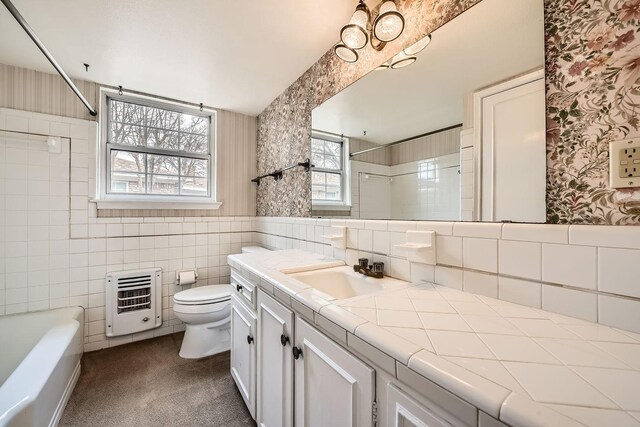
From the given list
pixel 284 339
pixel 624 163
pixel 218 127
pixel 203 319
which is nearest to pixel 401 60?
pixel 624 163

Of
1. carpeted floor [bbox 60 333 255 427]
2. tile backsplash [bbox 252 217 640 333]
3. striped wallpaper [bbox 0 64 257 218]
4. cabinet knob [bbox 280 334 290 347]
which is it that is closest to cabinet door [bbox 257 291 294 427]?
cabinet knob [bbox 280 334 290 347]

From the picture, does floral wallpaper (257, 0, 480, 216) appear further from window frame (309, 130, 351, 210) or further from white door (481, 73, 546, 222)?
white door (481, 73, 546, 222)

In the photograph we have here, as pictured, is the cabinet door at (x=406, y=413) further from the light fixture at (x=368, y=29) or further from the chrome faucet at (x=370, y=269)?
the light fixture at (x=368, y=29)

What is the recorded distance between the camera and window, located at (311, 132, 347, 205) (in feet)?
5.63

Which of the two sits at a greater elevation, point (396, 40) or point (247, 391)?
point (396, 40)

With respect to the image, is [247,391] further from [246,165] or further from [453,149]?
[246,165]

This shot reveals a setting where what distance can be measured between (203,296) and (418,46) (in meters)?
2.25

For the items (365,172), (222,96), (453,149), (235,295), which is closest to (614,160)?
(453,149)

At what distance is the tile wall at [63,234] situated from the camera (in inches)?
75.3

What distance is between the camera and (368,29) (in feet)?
4.63

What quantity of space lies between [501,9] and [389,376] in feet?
4.09

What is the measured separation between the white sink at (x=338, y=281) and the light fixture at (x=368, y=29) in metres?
1.18

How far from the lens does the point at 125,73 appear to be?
6.73 feet

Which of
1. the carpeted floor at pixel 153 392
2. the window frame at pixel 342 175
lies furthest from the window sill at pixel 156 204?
the window frame at pixel 342 175
